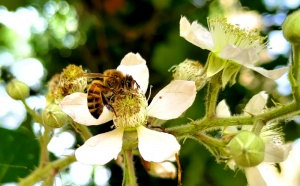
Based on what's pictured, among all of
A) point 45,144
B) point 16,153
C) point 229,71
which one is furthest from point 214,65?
point 16,153

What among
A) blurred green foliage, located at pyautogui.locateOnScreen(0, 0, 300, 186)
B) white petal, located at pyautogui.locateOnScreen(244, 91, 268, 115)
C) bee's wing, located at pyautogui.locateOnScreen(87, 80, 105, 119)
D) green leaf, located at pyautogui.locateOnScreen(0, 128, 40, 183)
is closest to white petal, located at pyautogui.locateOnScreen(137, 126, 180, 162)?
bee's wing, located at pyautogui.locateOnScreen(87, 80, 105, 119)

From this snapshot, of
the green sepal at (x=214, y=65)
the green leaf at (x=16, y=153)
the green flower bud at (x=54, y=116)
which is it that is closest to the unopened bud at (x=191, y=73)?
the green sepal at (x=214, y=65)

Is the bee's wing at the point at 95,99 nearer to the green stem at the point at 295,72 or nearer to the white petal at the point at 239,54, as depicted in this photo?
the white petal at the point at 239,54

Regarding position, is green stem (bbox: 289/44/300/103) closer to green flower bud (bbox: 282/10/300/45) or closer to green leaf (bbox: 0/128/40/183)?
green flower bud (bbox: 282/10/300/45)

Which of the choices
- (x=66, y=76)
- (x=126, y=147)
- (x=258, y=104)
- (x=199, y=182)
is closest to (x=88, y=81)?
(x=66, y=76)

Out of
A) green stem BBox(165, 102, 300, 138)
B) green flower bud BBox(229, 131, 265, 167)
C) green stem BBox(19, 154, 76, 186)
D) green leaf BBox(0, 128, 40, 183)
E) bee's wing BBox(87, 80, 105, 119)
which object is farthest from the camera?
green leaf BBox(0, 128, 40, 183)

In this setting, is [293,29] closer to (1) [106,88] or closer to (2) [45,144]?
(1) [106,88]
